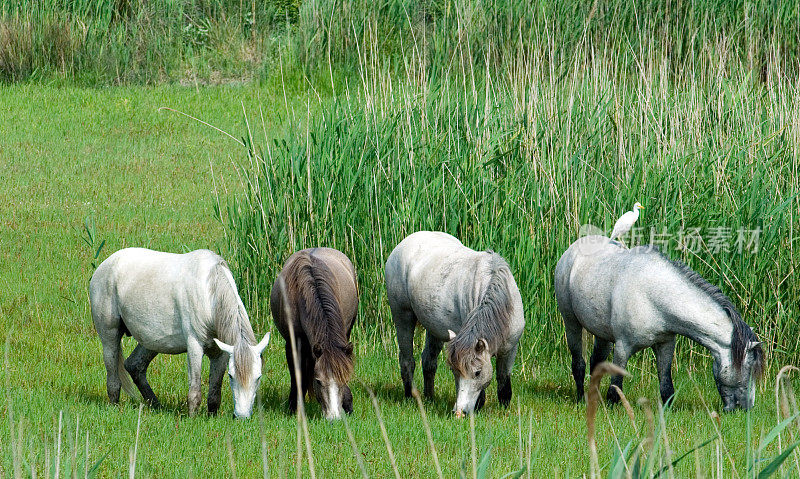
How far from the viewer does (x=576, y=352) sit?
7.54 meters

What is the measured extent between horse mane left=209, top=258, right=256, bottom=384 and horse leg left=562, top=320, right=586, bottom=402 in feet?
8.48

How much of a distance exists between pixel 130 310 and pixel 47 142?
31.2 ft

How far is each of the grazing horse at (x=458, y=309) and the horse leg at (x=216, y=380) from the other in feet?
4.92

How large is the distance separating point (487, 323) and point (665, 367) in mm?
1445

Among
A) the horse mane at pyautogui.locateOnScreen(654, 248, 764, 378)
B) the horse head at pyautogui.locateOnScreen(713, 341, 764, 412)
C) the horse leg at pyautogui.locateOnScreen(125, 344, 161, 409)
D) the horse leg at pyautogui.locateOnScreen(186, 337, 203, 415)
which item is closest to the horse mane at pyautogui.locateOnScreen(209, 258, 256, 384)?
the horse leg at pyautogui.locateOnScreen(186, 337, 203, 415)

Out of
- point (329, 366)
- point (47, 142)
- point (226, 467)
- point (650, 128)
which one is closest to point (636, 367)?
point (650, 128)

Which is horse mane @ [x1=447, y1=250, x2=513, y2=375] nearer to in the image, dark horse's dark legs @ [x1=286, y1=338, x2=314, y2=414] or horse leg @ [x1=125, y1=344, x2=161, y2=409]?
dark horse's dark legs @ [x1=286, y1=338, x2=314, y2=414]

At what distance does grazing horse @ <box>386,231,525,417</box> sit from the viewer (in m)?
6.25

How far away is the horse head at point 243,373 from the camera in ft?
19.8

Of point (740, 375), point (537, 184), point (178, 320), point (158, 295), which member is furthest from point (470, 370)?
point (537, 184)

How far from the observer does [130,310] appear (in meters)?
6.69

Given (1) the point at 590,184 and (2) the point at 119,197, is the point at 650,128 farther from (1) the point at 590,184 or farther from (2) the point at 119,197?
(2) the point at 119,197

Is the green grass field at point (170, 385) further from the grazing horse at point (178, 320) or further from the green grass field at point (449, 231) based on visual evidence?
the grazing horse at point (178, 320)

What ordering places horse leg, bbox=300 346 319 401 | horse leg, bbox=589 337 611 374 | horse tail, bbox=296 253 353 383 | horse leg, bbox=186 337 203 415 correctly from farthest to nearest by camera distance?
1. horse leg, bbox=589 337 611 374
2. horse leg, bbox=300 346 319 401
3. horse leg, bbox=186 337 203 415
4. horse tail, bbox=296 253 353 383
